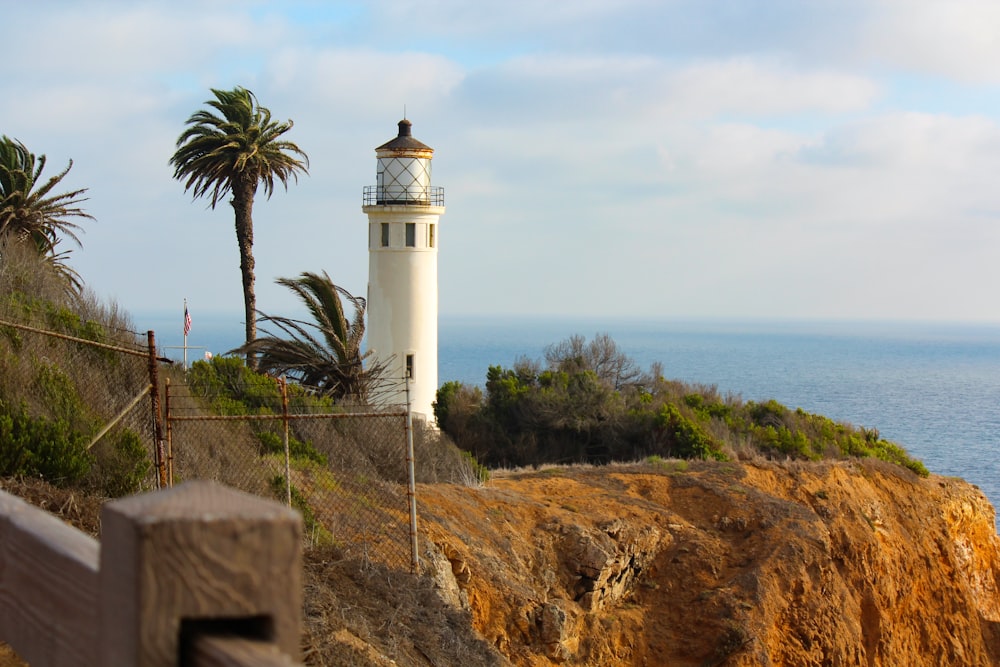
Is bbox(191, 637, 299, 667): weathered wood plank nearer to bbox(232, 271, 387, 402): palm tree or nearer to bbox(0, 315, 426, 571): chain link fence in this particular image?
→ bbox(0, 315, 426, 571): chain link fence

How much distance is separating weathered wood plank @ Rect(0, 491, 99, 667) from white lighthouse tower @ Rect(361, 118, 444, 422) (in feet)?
106

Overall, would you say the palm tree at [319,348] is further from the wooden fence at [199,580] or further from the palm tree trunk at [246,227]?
the wooden fence at [199,580]

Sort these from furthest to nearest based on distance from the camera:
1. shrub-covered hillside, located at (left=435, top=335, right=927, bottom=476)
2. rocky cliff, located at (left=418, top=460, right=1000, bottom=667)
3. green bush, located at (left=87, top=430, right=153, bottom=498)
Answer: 1. shrub-covered hillside, located at (left=435, top=335, right=927, bottom=476)
2. rocky cliff, located at (left=418, top=460, right=1000, bottom=667)
3. green bush, located at (left=87, top=430, right=153, bottom=498)

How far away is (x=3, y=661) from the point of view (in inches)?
200

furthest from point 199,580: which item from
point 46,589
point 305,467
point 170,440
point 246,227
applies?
point 246,227

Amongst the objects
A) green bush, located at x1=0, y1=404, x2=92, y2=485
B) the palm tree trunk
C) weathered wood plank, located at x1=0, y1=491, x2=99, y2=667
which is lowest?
green bush, located at x1=0, y1=404, x2=92, y2=485

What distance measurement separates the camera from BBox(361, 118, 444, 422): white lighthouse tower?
114 feet

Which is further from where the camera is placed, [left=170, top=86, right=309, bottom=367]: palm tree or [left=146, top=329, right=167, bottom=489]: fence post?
[left=170, top=86, right=309, bottom=367]: palm tree

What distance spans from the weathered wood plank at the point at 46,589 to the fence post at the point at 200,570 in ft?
0.67

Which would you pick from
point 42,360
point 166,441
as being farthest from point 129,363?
point 166,441

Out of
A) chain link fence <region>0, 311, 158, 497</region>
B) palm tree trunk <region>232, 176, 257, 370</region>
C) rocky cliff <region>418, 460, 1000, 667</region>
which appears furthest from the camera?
palm tree trunk <region>232, 176, 257, 370</region>

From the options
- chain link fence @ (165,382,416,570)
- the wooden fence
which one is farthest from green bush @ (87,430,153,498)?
the wooden fence

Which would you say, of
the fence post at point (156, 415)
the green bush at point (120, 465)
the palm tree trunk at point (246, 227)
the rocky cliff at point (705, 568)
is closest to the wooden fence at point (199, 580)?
the fence post at point (156, 415)

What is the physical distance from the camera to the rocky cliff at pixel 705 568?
15.2 metres
